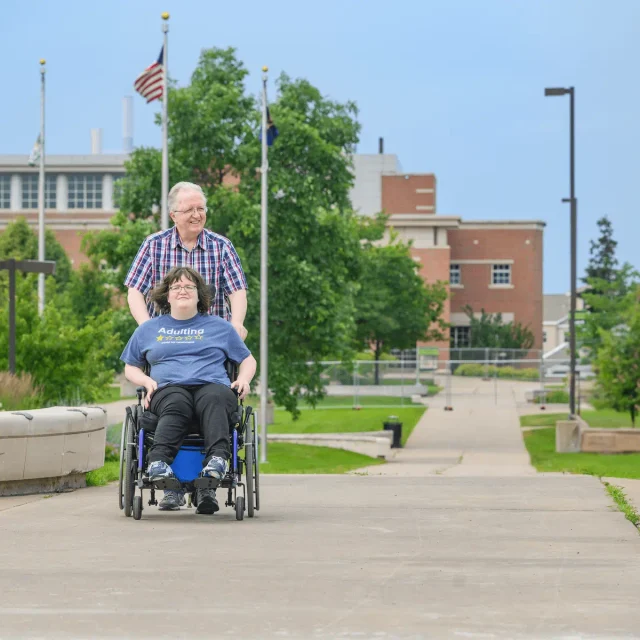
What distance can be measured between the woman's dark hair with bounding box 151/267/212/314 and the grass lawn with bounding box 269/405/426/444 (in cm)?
3243

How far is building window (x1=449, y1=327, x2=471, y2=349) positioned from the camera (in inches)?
4077

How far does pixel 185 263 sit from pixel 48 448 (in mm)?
2110

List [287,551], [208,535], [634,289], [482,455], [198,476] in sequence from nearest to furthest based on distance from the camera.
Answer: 1. [287,551]
2. [208,535]
3. [198,476]
4. [482,455]
5. [634,289]

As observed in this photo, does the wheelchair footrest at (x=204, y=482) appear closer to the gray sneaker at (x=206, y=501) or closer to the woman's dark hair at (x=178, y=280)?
the gray sneaker at (x=206, y=501)

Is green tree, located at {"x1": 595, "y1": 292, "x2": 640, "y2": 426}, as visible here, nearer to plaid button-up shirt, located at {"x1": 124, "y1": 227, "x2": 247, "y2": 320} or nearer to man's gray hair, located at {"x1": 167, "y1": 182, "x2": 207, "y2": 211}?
plaid button-up shirt, located at {"x1": 124, "y1": 227, "x2": 247, "y2": 320}

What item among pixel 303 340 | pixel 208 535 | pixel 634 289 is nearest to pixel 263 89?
pixel 303 340

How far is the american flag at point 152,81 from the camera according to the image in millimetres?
32906

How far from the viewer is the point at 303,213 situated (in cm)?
3719

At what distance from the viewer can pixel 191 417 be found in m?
7.92

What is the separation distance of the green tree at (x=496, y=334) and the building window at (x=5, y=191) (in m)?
40.0

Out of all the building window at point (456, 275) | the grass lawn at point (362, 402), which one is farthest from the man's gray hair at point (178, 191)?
the building window at point (456, 275)

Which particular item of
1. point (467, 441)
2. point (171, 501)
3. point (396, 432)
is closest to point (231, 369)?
point (171, 501)

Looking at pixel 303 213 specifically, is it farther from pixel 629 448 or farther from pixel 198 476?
pixel 198 476

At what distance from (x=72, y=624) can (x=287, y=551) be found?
6.79ft
